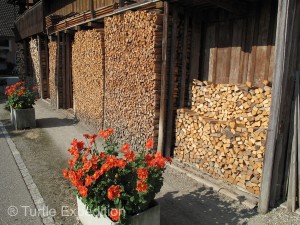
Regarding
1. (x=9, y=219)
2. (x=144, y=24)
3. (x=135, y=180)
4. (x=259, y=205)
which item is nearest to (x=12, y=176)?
(x=9, y=219)

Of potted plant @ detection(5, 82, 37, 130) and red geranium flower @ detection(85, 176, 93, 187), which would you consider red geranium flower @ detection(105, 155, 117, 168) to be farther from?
potted plant @ detection(5, 82, 37, 130)

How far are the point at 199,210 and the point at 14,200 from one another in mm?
2901

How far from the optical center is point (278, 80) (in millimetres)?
3740

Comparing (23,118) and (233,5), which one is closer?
(233,5)

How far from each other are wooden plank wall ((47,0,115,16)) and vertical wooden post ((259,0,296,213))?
21.2 feet

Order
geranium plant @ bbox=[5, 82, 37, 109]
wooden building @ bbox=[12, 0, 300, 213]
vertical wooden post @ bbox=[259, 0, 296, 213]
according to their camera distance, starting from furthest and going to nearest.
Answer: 1. geranium plant @ bbox=[5, 82, 37, 109]
2. wooden building @ bbox=[12, 0, 300, 213]
3. vertical wooden post @ bbox=[259, 0, 296, 213]

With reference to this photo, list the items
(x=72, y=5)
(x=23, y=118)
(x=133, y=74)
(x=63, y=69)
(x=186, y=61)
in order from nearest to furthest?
(x=186, y=61) < (x=133, y=74) < (x=23, y=118) < (x=63, y=69) < (x=72, y=5)

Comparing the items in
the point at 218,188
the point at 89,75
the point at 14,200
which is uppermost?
the point at 89,75

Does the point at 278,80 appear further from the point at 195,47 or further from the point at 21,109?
the point at 21,109

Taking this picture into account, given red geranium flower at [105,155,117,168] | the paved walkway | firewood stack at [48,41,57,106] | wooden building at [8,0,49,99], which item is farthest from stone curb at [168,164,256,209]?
wooden building at [8,0,49,99]

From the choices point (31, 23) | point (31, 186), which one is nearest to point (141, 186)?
point (31, 186)

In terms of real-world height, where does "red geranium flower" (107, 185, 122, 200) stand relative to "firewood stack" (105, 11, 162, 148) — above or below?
below

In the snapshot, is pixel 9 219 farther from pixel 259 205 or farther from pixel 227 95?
pixel 227 95

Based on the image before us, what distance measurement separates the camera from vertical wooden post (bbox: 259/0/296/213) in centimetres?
362
